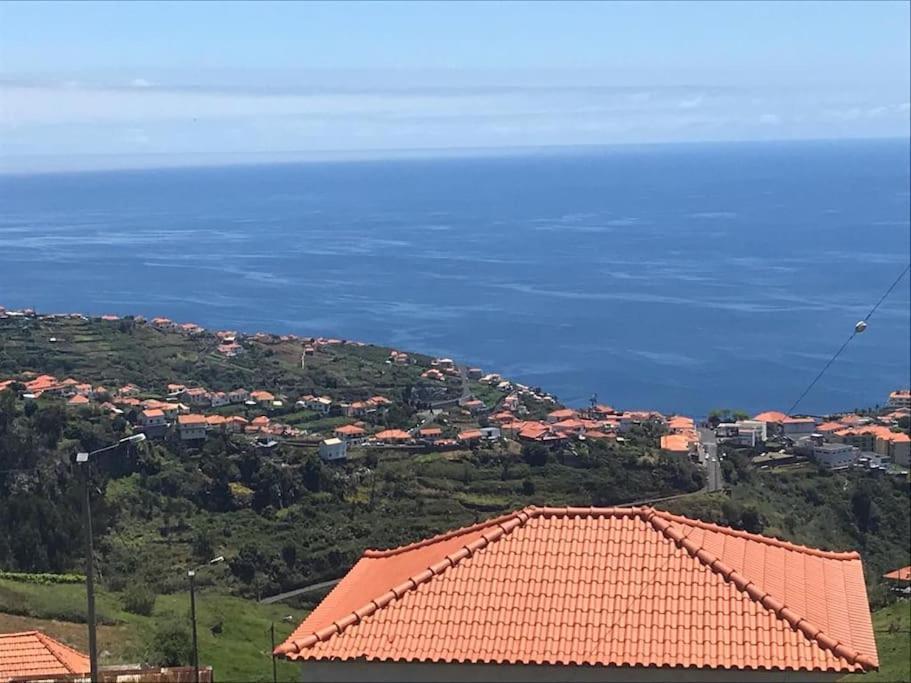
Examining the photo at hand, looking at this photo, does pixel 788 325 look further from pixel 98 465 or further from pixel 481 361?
pixel 98 465

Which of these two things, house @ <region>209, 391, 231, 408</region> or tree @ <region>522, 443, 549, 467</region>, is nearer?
tree @ <region>522, 443, 549, 467</region>

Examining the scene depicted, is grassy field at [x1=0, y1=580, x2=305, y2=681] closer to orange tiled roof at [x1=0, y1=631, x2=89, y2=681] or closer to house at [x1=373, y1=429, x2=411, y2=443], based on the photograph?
orange tiled roof at [x1=0, y1=631, x2=89, y2=681]

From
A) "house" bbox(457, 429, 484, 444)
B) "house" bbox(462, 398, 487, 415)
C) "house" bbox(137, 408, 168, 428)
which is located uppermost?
"house" bbox(137, 408, 168, 428)

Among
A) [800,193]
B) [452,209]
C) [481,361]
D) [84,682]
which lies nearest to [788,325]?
[481,361]

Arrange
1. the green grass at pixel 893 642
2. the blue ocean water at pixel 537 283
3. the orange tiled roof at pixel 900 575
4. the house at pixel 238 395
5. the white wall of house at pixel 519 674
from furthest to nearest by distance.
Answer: the blue ocean water at pixel 537 283
the house at pixel 238 395
the orange tiled roof at pixel 900 575
the green grass at pixel 893 642
the white wall of house at pixel 519 674

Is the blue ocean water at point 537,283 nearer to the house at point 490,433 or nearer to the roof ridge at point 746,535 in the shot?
the house at point 490,433

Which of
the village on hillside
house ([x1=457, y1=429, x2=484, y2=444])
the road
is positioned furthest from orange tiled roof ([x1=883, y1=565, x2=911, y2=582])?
house ([x1=457, y1=429, x2=484, y2=444])

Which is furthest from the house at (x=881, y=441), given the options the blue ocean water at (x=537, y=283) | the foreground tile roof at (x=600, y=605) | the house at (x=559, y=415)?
the foreground tile roof at (x=600, y=605)
